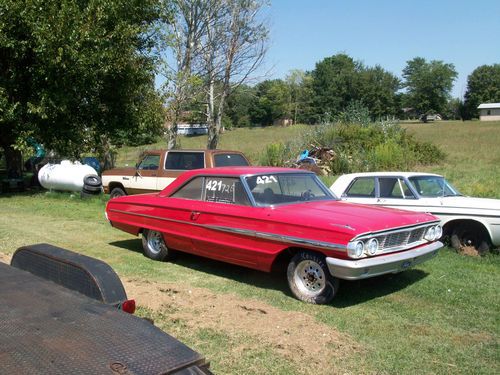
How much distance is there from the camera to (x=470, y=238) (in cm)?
816

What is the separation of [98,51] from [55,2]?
1.72 meters

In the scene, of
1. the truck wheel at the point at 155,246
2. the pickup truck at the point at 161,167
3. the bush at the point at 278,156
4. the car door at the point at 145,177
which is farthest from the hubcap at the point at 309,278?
the bush at the point at 278,156

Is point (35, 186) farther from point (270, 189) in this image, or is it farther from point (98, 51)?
point (270, 189)

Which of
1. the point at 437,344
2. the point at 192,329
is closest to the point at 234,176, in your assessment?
the point at 192,329

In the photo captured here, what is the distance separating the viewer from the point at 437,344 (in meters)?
4.53

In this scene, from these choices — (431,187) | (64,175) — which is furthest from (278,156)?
(431,187)

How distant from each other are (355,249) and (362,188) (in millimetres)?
4144

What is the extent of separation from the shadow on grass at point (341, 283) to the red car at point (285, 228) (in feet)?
1.13

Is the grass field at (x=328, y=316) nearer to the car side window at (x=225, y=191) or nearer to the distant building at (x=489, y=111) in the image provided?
the car side window at (x=225, y=191)

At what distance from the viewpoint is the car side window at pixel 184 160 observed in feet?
39.9

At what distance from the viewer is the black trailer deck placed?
1738mm

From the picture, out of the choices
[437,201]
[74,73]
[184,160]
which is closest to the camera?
[437,201]

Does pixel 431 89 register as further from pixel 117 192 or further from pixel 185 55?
pixel 117 192

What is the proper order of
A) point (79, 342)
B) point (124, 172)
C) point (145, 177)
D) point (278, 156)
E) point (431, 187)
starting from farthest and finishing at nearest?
1. point (278, 156)
2. point (124, 172)
3. point (145, 177)
4. point (431, 187)
5. point (79, 342)
